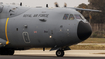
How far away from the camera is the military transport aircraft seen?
97.5 ft

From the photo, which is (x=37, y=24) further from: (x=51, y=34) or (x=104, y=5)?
(x=104, y=5)

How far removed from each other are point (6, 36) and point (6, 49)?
2.25 meters

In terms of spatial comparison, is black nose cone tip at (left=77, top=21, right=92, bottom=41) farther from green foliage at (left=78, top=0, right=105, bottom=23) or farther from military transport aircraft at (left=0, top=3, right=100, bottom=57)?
green foliage at (left=78, top=0, right=105, bottom=23)

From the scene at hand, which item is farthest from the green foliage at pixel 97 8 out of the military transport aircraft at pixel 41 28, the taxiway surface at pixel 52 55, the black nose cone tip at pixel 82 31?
the black nose cone tip at pixel 82 31

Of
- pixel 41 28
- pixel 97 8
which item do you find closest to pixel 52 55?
pixel 41 28

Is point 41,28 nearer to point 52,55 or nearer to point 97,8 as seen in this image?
point 52,55

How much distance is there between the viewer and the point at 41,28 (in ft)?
101

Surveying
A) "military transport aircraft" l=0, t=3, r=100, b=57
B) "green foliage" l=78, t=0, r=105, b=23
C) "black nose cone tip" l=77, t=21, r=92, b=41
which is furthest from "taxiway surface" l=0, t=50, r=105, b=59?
"green foliage" l=78, t=0, r=105, b=23

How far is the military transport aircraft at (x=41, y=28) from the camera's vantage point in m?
29.7

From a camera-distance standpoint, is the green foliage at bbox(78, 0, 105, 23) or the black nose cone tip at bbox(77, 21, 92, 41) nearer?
the black nose cone tip at bbox(77, 21, 92, 41)

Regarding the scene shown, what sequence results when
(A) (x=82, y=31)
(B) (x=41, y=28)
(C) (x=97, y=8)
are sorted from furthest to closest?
(C) (x=97, y=8)
(B) (x=41, y=28)
(A) (x=82, y=31)

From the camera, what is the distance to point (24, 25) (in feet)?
103

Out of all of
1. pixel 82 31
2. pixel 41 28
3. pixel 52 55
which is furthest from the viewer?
pixel 52 55

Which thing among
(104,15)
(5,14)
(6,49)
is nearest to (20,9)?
(5,14)
